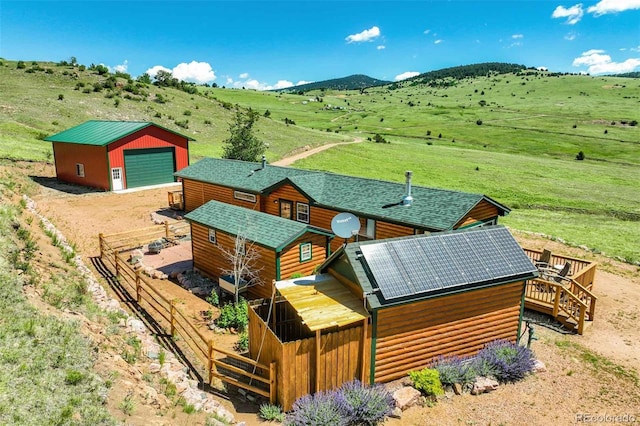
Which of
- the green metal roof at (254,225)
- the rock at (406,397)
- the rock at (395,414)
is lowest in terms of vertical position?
the rock at (395,414)

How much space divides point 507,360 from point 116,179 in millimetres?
32425

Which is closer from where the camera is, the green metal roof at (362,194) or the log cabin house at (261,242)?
the log cabin house at (261,242)

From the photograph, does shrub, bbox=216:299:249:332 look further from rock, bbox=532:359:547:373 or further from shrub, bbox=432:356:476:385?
rock, bbox=532:359:547:373

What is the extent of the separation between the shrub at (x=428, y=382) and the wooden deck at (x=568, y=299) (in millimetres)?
6961

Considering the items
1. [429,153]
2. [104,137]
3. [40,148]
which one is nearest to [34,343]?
[104,137]

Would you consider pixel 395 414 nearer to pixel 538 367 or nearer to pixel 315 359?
pixel 315 359

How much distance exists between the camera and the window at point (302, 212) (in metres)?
22.3

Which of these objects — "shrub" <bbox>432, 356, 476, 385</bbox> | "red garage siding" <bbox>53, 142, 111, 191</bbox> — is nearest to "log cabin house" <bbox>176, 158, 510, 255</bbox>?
"shrub" <bbox>432, 356, 476, 385</bbox>

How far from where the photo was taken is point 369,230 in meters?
19.8

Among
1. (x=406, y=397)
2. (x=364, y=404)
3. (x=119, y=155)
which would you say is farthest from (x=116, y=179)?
(x=406, y=397)

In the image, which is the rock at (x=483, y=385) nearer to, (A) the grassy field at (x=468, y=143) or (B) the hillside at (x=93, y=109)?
(A) the grassy field at (x=468, y=143)

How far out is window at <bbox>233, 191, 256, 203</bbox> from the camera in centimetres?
2425

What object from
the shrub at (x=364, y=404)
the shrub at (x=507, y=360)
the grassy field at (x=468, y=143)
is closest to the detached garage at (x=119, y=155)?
the grassy field at (x=468, y=143)

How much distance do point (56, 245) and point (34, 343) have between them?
10101 millimetres
